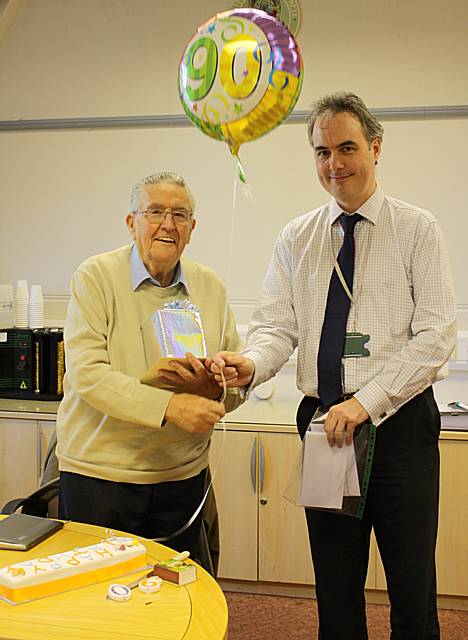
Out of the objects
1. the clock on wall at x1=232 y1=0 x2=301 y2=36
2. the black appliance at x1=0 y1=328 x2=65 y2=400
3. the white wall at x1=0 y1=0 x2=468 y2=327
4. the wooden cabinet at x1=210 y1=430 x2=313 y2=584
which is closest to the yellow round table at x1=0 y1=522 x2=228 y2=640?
the wooden cabinet at x1=210 y1=430 x2=313 y2=584

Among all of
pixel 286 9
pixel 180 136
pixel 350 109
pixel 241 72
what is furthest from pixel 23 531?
pixel 286 9

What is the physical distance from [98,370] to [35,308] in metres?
1.96

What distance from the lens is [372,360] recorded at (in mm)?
2154

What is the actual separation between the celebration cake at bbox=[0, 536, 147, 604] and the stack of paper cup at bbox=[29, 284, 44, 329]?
2.40 m

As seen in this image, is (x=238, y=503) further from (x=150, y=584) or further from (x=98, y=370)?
(x=150, y=584)

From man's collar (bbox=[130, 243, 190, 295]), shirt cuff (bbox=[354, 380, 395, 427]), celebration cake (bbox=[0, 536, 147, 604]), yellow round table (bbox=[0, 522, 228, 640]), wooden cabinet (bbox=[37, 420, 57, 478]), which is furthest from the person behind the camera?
wooden cabinet (bbox=[37, 420, 57, 478])

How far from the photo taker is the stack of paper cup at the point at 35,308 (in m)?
4.14

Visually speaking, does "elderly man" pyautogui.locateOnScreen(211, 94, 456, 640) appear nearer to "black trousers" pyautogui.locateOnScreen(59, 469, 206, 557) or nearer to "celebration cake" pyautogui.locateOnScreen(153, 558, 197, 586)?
"black trousers" pyautogui.locateOnScreen(59, 469, 206, 557)

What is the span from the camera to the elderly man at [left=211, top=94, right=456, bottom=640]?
2117mm

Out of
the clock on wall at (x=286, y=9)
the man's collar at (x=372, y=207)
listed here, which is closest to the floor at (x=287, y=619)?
the man's collar at (x=372, y=207)

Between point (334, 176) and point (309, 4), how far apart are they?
7.06 ft

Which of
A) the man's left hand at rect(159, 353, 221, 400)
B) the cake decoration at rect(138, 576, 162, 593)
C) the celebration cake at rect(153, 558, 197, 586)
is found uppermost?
the man's left hand at rect(159, 353, 221, 400)

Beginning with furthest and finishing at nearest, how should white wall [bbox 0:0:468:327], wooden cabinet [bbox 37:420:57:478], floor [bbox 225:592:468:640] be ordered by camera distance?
white wall [bbox 0:0:468:327] → wooden cabinet [bbox 37:420:57:478] → floor [bbox 225:592:468:640]

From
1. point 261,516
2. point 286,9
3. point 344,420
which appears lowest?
point 261,516
